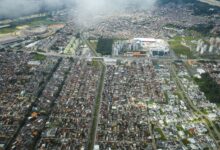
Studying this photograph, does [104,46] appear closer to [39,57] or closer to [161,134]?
[39,57]

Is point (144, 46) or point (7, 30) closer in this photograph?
point (144, 46)

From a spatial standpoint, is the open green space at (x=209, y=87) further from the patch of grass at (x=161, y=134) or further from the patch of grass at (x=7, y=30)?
the patch of grass at (x=7, y=30)

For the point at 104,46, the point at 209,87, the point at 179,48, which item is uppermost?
the point at 104,46

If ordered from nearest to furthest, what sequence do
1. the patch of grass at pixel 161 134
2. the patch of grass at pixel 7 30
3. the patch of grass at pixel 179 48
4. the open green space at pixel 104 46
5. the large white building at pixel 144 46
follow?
the patch of grass at pixel 161 134 < the large white building at pixel 144 46 < the open green space at pixel 104 46 < the patch of grass at pixel 179 48 < the patch of grass at pixel 7 30

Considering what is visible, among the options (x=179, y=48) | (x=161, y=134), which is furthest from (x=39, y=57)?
(x=161, y=134)

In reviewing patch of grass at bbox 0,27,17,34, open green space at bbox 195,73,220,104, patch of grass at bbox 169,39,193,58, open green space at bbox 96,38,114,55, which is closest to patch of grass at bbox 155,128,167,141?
open green space at bbox 195,73,220,104

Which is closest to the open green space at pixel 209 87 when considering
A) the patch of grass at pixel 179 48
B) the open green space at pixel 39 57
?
the patch of grass at pixel 179 48

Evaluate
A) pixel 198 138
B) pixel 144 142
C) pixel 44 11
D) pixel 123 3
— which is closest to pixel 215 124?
pixel 198 138

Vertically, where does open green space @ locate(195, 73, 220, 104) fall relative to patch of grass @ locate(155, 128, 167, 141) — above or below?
above

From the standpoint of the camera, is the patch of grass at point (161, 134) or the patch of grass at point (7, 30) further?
the patch of grass at point (7, 30)

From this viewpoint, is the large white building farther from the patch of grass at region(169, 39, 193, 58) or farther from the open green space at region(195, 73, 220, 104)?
the open green space at region(195, 73, 220, 104)

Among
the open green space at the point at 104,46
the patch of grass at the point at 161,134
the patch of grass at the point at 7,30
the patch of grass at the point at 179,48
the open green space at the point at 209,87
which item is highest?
the patch of grass at the point at 7,30
